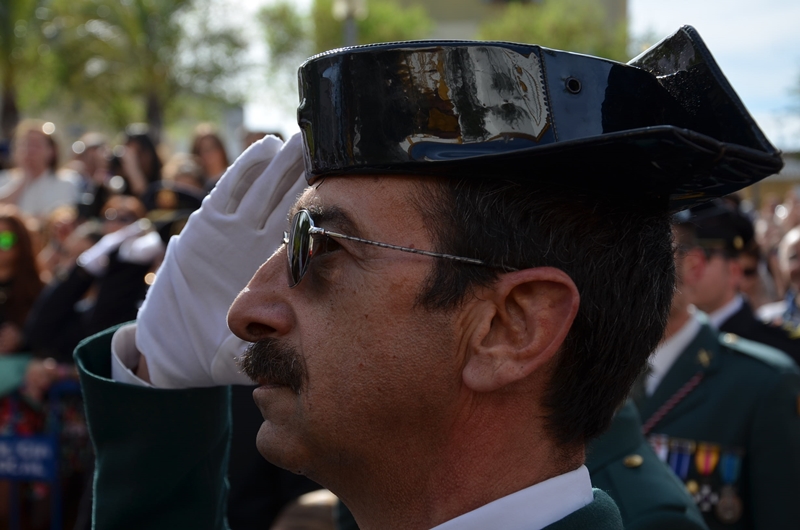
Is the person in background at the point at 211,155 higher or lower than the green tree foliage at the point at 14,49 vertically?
lower

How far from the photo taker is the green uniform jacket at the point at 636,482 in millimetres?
2170

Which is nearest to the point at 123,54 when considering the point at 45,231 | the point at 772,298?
the point at 45,231

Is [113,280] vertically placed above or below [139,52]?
below

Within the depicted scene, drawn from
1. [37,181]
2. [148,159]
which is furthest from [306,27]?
[148,159]

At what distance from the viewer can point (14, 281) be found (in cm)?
610

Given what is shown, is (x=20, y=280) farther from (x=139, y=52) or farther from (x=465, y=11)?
(x=465, y=11)

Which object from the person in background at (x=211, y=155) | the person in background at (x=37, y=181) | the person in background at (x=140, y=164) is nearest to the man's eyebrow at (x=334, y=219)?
the person in background at (x=211, y=155)

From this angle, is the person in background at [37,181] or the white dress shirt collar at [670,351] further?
the person in background at [37,181]

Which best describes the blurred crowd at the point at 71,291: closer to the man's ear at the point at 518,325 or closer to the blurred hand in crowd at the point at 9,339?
the blurred hand in crowd at the point at 9,339

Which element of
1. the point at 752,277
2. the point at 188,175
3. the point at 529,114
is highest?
the point at 188,175

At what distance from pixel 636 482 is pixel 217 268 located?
116 centimetres

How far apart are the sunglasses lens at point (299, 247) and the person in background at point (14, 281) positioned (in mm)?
4961

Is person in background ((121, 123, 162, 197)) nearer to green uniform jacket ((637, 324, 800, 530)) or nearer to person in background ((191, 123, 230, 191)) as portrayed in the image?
person in background ((191, 123, 230, 191))

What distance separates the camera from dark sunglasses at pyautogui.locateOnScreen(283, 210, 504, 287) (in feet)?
5.02
